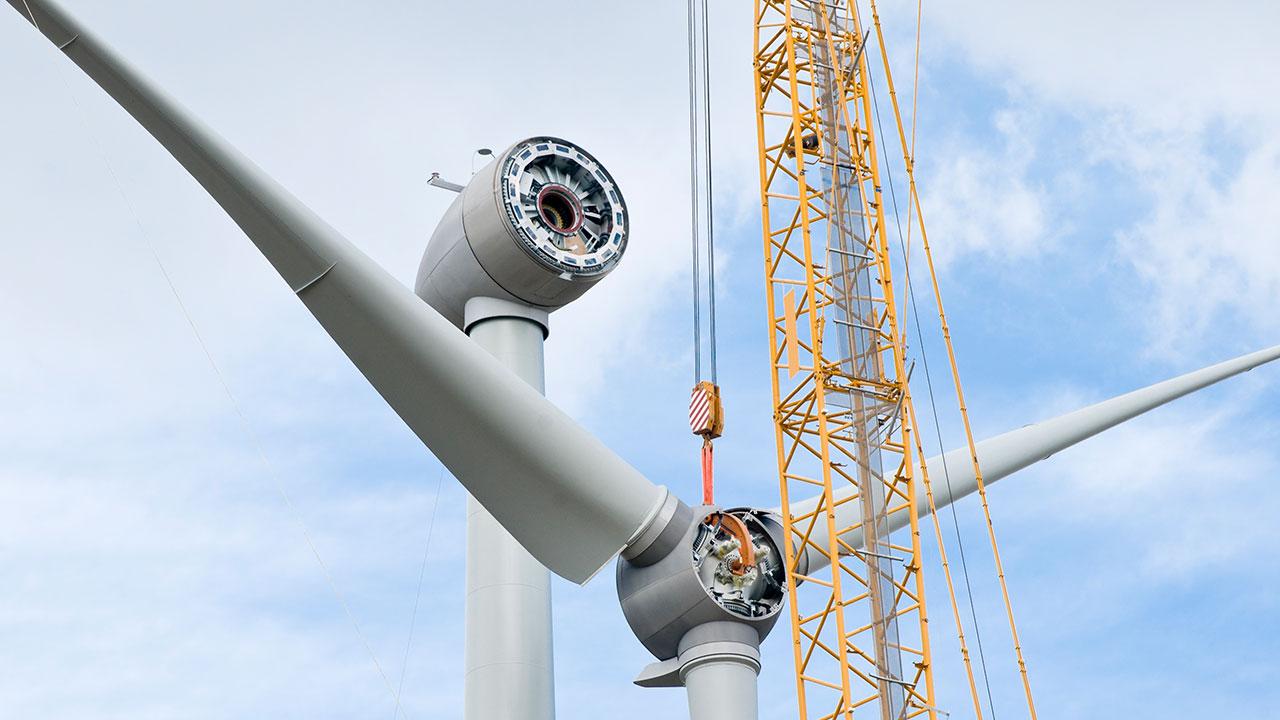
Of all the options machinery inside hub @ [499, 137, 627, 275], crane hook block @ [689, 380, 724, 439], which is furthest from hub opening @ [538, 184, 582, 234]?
crane hook block @ [689, 380, 724, 439]

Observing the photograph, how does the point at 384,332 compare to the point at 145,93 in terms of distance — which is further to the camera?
the point at 384,332

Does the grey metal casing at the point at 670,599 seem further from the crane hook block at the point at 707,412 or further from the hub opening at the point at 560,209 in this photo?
the hub opening at the point at 560,209

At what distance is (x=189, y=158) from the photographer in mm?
22031

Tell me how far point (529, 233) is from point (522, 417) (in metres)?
5.02

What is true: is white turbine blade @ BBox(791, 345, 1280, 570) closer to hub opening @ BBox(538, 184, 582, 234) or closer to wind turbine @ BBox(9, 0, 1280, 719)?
wind turbine @ BBox(9, 0, 1280, 719)

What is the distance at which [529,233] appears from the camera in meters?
27.9

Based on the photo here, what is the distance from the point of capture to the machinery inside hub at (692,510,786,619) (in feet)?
83.8

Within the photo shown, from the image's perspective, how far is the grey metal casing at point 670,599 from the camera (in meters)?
25.3

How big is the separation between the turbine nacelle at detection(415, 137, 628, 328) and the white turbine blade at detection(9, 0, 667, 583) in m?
4.41

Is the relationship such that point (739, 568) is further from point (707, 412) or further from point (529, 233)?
point (529, 233)

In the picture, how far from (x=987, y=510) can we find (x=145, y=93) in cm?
1531

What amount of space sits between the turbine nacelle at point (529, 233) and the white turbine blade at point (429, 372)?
4.41m

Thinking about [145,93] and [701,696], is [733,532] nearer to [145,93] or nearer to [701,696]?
[701,696]

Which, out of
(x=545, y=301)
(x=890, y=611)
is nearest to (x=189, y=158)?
(x=545, y=301)
